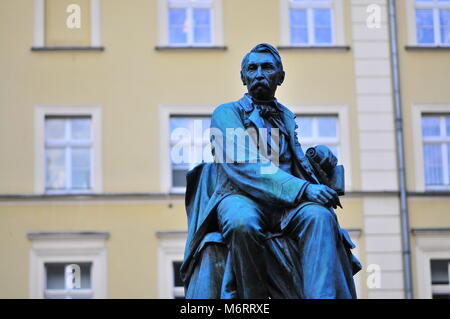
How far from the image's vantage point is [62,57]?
22.0 meters

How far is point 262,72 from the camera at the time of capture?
7.07 m

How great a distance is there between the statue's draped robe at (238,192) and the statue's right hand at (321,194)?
0.13 ft

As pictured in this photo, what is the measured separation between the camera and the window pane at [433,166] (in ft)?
72.3

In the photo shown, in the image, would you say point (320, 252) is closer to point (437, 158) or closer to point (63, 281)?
point (63, 281)

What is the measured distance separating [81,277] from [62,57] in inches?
163

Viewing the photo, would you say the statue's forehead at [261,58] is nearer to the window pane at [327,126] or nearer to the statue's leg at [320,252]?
the statue's leg at [320,252]

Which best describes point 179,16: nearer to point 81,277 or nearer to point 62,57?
point 62,57

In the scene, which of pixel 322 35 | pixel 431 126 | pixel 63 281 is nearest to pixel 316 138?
pixel 322 35

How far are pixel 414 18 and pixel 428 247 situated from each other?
437cm

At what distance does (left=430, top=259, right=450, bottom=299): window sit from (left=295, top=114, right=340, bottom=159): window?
107 inches

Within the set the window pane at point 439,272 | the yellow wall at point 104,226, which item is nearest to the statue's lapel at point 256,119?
the yellow wall at point 104,226

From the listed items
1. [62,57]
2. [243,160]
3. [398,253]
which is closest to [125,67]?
[62,57]

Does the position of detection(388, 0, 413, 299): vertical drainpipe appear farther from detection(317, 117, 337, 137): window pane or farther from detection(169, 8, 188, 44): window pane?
detection(169, 8, 188, 44): window pane

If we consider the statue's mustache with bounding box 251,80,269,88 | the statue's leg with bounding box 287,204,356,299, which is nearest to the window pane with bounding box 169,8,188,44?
the statue's mustache with bounding box 251,80,269,88
